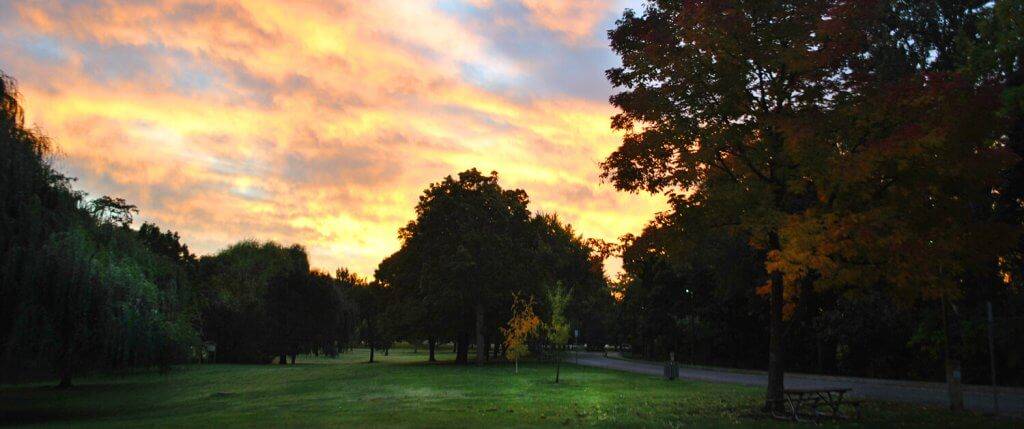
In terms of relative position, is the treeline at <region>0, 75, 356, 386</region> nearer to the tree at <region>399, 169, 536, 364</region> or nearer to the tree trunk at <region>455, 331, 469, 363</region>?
the tree at <region>399, 169, 536, 364</region>

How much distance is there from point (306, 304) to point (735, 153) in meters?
59.3

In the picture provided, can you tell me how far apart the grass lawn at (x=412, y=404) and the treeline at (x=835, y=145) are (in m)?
2.87

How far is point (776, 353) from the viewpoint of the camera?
17906 millimetres

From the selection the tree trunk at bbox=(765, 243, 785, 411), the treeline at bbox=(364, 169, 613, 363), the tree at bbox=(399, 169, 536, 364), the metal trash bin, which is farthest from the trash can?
the tree at bbox=(399, 169, 536, 364)

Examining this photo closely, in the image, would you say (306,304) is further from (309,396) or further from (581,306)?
(309,396)

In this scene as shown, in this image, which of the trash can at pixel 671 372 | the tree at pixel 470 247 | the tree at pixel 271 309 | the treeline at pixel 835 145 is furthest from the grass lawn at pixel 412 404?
the tree at pixel 271 309

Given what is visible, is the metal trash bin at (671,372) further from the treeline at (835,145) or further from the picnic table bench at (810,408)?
the picnic table bench at (810,408)

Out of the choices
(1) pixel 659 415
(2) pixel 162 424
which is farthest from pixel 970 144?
(2) pixel 162 424

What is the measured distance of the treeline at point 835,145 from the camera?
1451 centimetres

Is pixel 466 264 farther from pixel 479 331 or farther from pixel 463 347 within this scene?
pixel 463 347

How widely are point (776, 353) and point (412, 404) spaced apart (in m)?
11.2

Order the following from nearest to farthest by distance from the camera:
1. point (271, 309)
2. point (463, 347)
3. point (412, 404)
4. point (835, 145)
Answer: point (835, 145) < point (412, 404) < point (463, 347) < point (271, 309)

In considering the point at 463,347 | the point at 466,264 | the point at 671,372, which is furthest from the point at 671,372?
the point at 463,347

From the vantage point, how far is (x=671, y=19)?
18594mm
